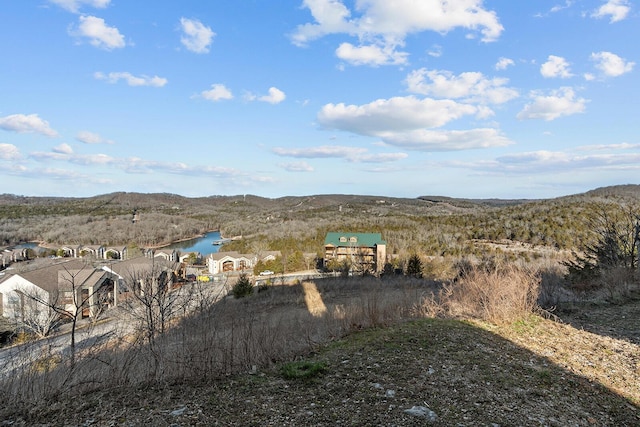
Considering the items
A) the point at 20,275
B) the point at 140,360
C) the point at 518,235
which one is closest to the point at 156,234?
the point at 20,275

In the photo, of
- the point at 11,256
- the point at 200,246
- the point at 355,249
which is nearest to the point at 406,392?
the point at 355,249

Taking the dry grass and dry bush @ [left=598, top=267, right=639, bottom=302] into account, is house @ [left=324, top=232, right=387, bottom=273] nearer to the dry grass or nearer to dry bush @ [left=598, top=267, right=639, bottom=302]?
dry bush @ [left=598, top=267, right=639, bottom=302]

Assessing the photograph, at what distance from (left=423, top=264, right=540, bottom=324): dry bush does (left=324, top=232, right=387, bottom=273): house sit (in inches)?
1334

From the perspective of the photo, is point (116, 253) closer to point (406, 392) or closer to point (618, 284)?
point (618, 284)

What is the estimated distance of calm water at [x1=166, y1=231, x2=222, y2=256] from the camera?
78438 mm

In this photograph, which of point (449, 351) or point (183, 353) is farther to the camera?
point (449, 351)

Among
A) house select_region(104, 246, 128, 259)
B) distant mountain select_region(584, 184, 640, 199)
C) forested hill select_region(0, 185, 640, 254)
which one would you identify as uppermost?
distant mountain select_region(584, 184, 640, 199)

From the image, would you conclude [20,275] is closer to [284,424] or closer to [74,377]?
[74,377]

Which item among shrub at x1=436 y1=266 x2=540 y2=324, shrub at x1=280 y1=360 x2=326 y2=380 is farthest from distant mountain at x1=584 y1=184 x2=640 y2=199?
shrub at x1=280 y1=360 x2=326 y2=380

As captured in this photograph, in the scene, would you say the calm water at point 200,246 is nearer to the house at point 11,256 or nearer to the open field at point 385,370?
the house at point 11,256

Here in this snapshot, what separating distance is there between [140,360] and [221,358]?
1045 mm

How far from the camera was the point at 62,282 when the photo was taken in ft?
91.7

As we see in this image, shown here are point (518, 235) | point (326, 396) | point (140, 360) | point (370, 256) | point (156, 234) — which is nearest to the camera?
point (326, 396)

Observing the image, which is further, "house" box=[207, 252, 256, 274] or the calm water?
the calm water
